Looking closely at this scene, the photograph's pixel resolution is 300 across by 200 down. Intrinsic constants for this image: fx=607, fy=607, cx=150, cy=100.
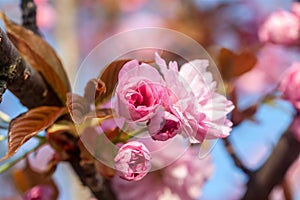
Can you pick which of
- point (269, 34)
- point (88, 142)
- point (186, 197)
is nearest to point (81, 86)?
point (88, 142)

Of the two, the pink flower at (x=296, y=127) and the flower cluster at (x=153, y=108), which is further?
the pink flower at (x=296, y=127)

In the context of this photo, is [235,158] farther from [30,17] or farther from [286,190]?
[30,17]

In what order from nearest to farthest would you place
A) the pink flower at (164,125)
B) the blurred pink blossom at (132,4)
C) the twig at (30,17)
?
the pink flower at (164,125) < the twig at (30,17) < the blurred pink blossom at (132,4)

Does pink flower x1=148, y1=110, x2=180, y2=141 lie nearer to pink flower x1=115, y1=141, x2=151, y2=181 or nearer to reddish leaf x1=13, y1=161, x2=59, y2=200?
pink flower x1=115, y1=141, x2=151, y2=181

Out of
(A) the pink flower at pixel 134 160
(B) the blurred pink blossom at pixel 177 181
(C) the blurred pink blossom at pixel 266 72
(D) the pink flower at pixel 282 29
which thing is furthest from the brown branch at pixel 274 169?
(C) the blurred pink blossom at pixel 266 72

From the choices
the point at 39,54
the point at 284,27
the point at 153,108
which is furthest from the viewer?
the point at 284,27

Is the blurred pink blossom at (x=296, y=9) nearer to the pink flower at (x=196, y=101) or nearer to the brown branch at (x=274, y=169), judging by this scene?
the brown branch at (x=274, y=169)

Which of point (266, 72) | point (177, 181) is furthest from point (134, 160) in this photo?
point (266, 72)

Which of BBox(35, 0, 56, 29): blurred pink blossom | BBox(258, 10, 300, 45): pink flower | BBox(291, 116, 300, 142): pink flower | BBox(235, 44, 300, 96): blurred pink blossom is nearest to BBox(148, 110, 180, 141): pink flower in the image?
BBox(291, 116, 300, 142): pink flower
